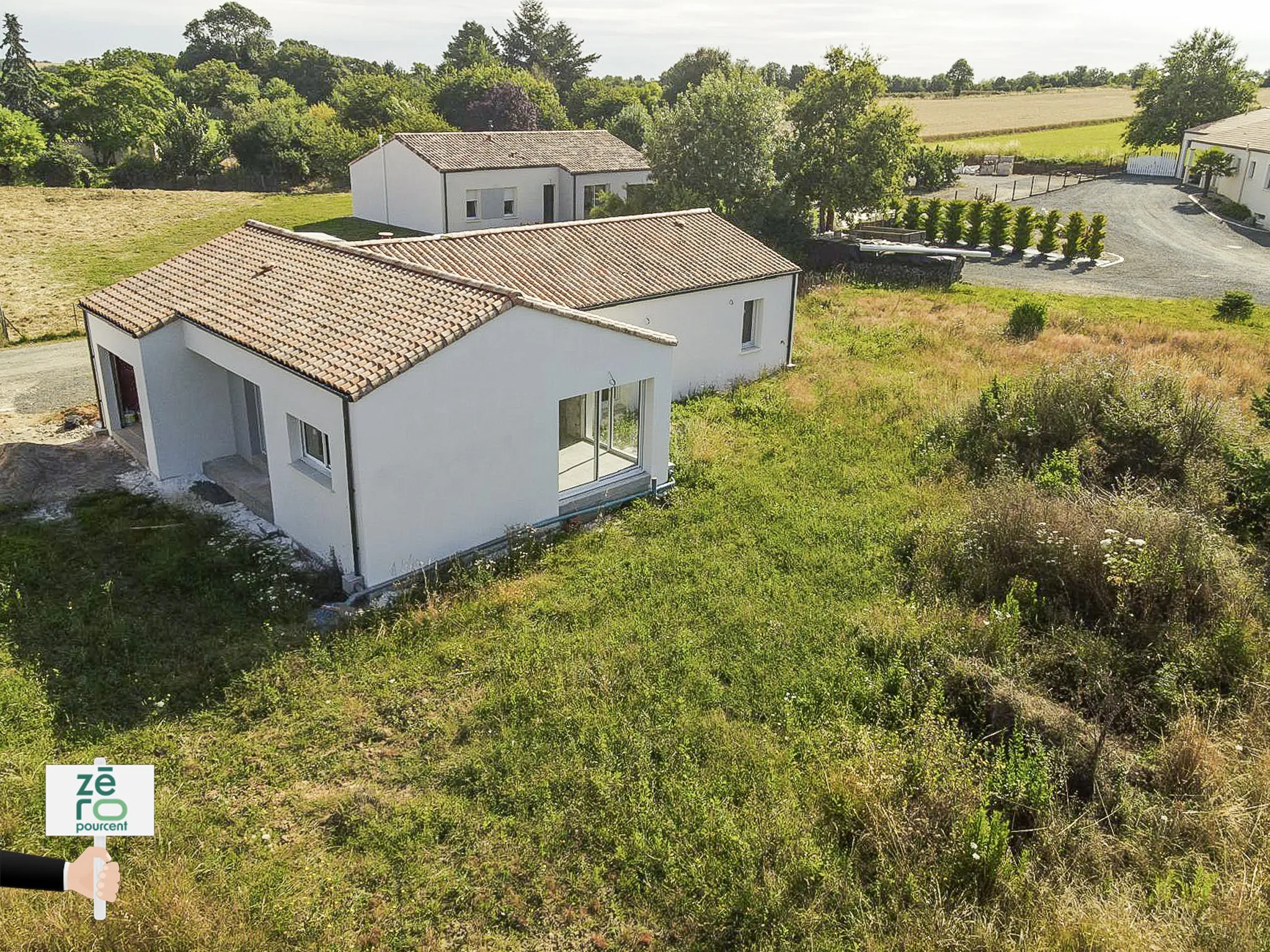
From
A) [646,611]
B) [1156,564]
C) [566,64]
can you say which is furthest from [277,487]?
[566,64]

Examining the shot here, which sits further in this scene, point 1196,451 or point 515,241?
point 515,241

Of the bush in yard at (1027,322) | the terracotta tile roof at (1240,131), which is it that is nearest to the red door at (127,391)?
the bush in yard at (1027,322)

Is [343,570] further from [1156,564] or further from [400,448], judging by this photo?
[1156,564]

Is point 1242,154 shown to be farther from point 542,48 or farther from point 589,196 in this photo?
point 542,48

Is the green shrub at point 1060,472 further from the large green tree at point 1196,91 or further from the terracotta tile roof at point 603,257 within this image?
the large green tree at point 1196,91

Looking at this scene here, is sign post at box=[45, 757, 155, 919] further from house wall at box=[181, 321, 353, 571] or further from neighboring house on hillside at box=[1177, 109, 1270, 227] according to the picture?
neighboring house on hillside at box=[1177, 109, 1270, 227]

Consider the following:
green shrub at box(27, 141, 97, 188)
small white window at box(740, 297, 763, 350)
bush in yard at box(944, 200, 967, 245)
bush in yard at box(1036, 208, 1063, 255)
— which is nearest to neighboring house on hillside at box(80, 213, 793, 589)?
small white window at box(740, 297, 763, 350)
